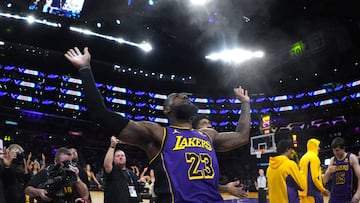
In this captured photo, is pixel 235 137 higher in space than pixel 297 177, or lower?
higher

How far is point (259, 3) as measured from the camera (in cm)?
2211

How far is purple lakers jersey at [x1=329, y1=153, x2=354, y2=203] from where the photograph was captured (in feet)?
19.4

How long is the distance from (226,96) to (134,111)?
32.1ft

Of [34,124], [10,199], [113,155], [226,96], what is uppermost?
[226,96]

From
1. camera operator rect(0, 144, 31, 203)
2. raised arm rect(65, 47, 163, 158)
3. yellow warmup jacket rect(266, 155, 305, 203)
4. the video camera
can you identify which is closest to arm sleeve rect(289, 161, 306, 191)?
yellow warmup jacket rect(266, 155, 305, 203)

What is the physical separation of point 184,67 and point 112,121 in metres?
32.3

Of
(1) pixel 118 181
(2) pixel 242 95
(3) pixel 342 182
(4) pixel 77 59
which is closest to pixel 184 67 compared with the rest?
(3) pixel 342 182

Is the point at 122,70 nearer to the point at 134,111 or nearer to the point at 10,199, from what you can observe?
the point at 134,111

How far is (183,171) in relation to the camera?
8.75 ft

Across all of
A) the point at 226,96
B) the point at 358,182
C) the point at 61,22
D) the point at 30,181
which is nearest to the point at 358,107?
the point at 226,96

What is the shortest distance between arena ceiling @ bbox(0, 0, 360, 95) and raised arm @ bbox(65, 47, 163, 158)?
15.7 metres

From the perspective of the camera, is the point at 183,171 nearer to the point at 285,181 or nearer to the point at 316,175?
→ the point at 285,181

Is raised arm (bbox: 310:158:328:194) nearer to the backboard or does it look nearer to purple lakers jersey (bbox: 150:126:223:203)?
purple lakers jersey (bbox: 150:126:223:203)

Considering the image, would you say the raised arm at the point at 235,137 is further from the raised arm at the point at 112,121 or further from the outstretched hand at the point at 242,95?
the raised arm at the point at 112,121
